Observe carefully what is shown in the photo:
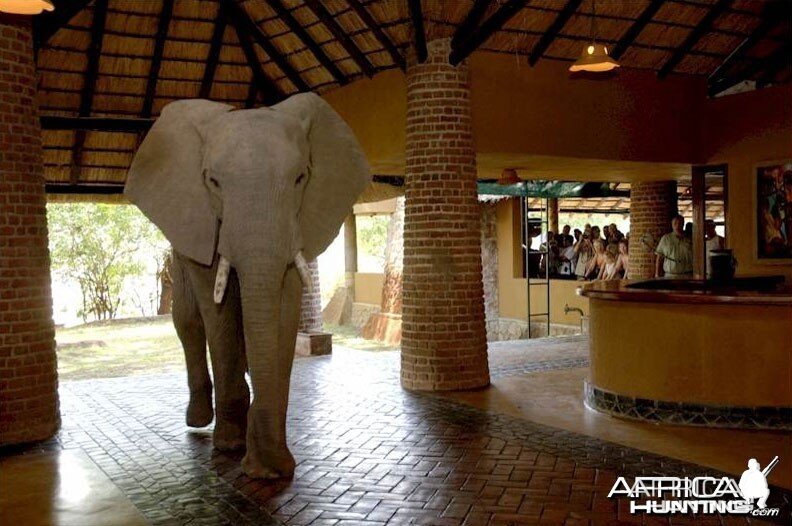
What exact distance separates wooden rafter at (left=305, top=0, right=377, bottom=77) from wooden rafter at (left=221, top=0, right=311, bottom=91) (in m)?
1.52

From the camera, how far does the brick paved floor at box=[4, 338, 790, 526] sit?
4.90m

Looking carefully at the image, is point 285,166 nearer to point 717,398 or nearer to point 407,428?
point 407,428

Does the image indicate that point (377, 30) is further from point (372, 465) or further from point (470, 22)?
point (372, 465)

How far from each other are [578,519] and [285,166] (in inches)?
113

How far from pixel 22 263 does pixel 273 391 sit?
10.5 ft

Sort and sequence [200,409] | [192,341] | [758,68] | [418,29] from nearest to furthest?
[192,341], [200,409], [418,29], [758,68]

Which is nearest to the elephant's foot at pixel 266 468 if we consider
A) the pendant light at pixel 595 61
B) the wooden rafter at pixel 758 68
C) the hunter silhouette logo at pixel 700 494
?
the hunter silhouette logo at pixel 700 494

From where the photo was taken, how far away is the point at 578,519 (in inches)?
186

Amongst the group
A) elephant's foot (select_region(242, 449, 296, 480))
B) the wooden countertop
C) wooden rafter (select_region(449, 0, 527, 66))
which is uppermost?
wooden rafter (select_region(449, 0, 527, 66))

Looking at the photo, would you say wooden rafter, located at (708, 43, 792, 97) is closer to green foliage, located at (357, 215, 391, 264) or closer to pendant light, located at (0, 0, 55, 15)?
pendant light, located at (0, 0, 55, 15)

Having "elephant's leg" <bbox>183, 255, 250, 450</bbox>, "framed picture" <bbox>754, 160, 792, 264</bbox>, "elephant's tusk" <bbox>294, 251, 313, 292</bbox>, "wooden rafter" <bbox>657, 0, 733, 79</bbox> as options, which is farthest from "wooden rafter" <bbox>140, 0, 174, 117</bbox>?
"framed picture" <bbox>754, 160, 792, 264</bbox>

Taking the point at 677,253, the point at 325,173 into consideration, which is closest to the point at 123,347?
the point at 677,253

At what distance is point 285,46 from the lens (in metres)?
11.5

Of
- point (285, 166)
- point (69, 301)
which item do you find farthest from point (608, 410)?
point (69, 301)
